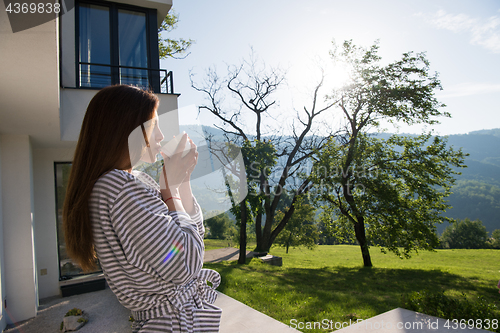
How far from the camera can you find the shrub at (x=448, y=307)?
3.60 metres

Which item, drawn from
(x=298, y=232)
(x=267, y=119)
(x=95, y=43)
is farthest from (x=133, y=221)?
(x=298, y=232)

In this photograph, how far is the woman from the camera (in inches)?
28.6

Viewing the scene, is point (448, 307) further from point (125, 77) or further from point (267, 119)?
point (267, 119)

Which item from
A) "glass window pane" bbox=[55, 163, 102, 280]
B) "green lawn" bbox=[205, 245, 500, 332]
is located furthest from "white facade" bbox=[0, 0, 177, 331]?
"green lawn" bbox=[205, 245, 500, 332]

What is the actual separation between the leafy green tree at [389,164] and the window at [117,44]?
911cm

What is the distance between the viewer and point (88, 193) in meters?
0.76

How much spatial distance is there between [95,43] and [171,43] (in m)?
8.30

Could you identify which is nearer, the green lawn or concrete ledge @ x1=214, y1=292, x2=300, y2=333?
concrete ledge @ x1=214, y1=292, x2=300, y2=333

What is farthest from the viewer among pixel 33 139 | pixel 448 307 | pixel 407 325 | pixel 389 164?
pixel 389 164

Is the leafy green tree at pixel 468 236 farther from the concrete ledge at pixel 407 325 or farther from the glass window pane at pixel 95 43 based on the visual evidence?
the glass window pane at pixel 95 43

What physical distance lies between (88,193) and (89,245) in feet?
0.51

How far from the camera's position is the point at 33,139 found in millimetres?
4922

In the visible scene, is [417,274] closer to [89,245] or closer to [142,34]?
[142,34]

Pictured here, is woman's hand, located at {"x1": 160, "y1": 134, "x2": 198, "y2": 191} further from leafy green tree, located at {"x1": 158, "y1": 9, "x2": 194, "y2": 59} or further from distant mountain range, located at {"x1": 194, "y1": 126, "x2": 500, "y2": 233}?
distant mountain range, located at {"x1": 194, "y1": 126, "x2": 500, "y2": 233}
